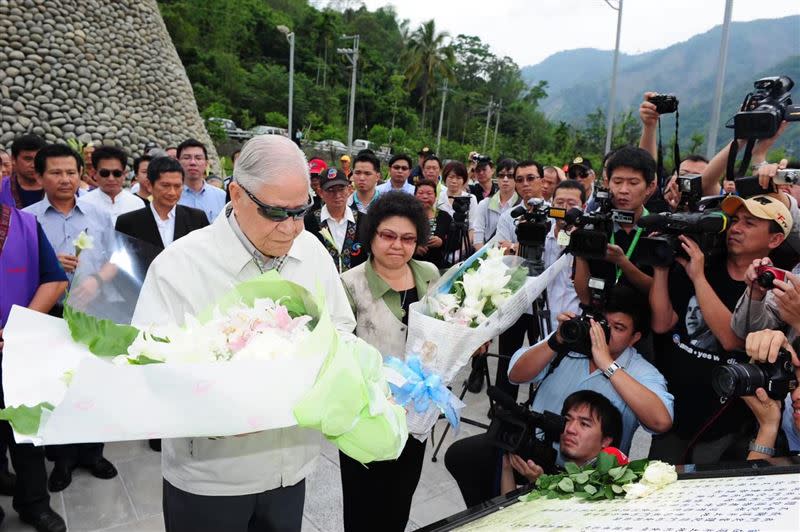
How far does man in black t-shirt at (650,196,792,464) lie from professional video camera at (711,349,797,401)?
1.13 feet

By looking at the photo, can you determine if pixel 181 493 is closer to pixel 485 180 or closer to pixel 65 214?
pixel 65 214

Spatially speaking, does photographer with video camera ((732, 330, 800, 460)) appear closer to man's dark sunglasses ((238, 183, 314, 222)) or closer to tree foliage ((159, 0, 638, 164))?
man's dark sunglasses ((238, 183, 314, 222))

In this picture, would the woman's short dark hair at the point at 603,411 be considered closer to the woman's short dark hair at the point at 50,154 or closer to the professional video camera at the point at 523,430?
the professional video camera at the point at 523,430

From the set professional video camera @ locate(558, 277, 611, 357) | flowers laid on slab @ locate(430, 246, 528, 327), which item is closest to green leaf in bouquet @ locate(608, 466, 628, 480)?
flowers laid on slab @ locate(430, 246, 528, 327)

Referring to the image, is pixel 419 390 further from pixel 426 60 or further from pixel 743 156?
pixel 426 60

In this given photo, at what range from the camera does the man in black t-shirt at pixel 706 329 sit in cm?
219

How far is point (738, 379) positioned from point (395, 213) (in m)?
1.41

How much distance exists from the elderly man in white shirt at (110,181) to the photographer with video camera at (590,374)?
10.3ft

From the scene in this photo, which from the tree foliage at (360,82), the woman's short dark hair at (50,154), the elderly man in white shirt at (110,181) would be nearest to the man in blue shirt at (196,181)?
the elderly man in white shirt at (110,181)

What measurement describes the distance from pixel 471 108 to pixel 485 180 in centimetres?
5450

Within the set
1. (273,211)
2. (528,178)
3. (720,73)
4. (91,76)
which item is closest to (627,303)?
(273,211)

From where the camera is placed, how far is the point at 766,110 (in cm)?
247

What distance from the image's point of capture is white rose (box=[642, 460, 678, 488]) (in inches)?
53.3

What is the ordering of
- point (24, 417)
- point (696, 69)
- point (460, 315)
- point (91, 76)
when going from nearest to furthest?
point (24, 417) < point (460, 315) < point (91, 76) < point (696, 69)
